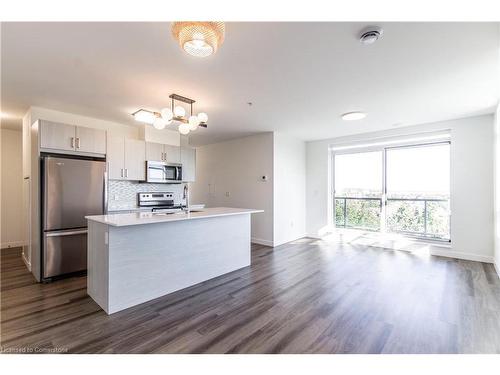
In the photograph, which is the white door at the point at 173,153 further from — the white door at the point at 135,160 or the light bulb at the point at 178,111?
the light bulb at the point at 178,111

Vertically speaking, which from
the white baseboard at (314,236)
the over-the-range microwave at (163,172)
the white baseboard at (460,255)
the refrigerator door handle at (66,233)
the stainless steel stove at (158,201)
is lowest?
the white baseboard at (314,236)

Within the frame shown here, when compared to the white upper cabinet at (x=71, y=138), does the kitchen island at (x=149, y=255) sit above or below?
below

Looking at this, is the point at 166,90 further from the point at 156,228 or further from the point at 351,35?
the point at 351,35

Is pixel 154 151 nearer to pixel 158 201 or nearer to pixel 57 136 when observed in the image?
pixel 158 201

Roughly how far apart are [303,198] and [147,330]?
4.93 meters

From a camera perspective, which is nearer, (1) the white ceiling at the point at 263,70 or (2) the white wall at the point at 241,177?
(1) the white ceiling at the point at 263,70

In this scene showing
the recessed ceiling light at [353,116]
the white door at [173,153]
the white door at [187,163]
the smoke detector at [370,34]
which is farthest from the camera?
the white door at [187,163]

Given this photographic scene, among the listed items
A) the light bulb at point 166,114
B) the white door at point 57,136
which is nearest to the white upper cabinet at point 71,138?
the white door at point 57,136

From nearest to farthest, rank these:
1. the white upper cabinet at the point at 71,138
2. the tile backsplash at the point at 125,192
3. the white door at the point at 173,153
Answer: the white upper cabinet at the point at 71,138
the tile backsplash at the point at 125,192
the white door at the point at 173,153

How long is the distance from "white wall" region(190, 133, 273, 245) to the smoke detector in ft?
10.9

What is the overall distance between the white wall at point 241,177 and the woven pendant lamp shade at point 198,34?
3.64m

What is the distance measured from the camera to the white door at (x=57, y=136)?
3.32m

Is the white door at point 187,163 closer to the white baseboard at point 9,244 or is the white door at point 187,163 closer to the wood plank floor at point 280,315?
the wood plank floor at point 280,315
